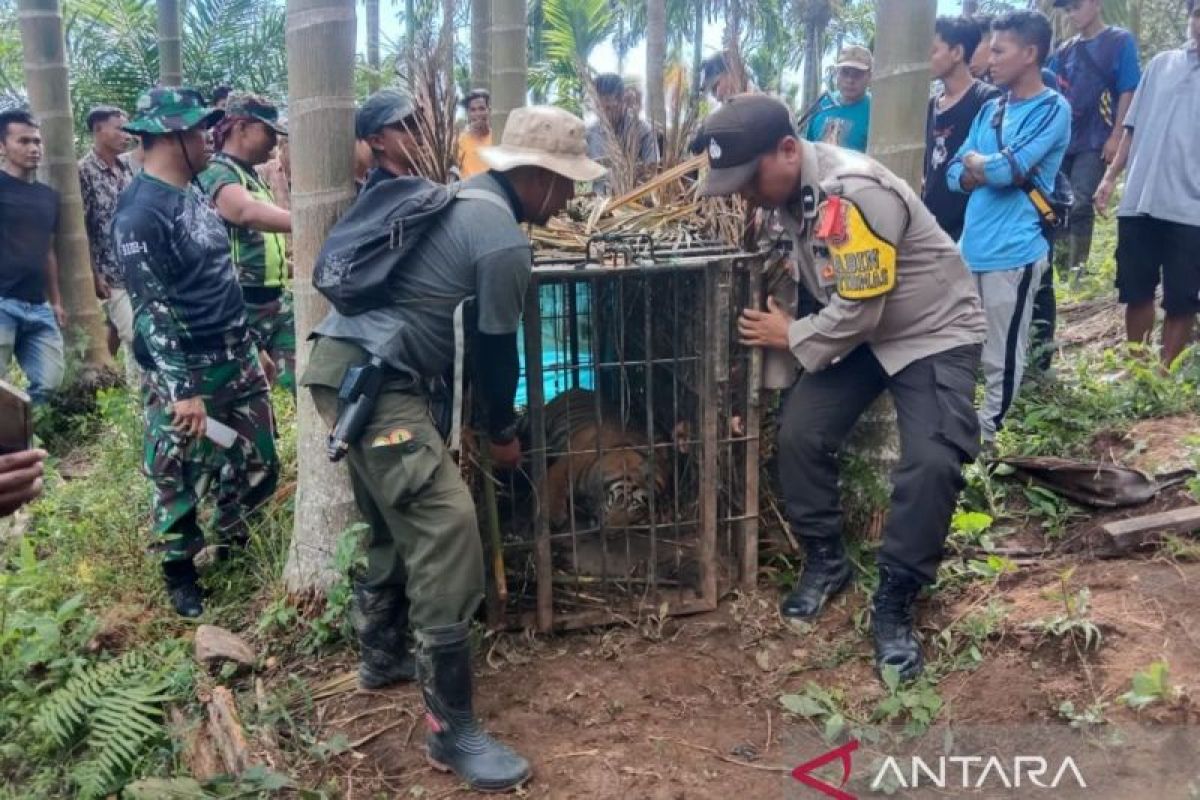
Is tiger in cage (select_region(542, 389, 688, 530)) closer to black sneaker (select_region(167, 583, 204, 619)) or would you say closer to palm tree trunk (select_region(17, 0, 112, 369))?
black sneaker (select_region(167, 583, 204, 619))

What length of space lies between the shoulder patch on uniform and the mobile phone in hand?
36.0 inches

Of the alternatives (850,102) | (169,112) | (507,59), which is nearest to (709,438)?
(169,112)

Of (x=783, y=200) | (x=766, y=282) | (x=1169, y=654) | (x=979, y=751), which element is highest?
(x=783, y=200)

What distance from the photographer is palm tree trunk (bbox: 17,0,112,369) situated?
6.39 m

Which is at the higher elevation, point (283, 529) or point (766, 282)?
point (766, 282)

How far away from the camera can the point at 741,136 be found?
324 centimetres

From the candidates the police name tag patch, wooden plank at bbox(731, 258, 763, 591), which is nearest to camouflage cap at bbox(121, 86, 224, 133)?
wooden plank at bbox(731, 258, 763, 591)

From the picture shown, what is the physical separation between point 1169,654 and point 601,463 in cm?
200

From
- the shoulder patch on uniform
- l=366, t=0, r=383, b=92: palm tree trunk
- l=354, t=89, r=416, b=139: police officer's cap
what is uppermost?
l=366, t=0, r=383, b=92: palm tree trunk

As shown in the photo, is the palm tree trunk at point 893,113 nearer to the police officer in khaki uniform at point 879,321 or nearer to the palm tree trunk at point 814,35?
the police officer in khaki uniform at point 879,321

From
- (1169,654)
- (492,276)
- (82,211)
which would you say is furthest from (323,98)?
(82,211)

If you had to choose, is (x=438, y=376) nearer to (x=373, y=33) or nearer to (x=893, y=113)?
(x=893, y=113)

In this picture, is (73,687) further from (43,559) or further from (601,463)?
(601,463)

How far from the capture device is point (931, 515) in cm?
324
